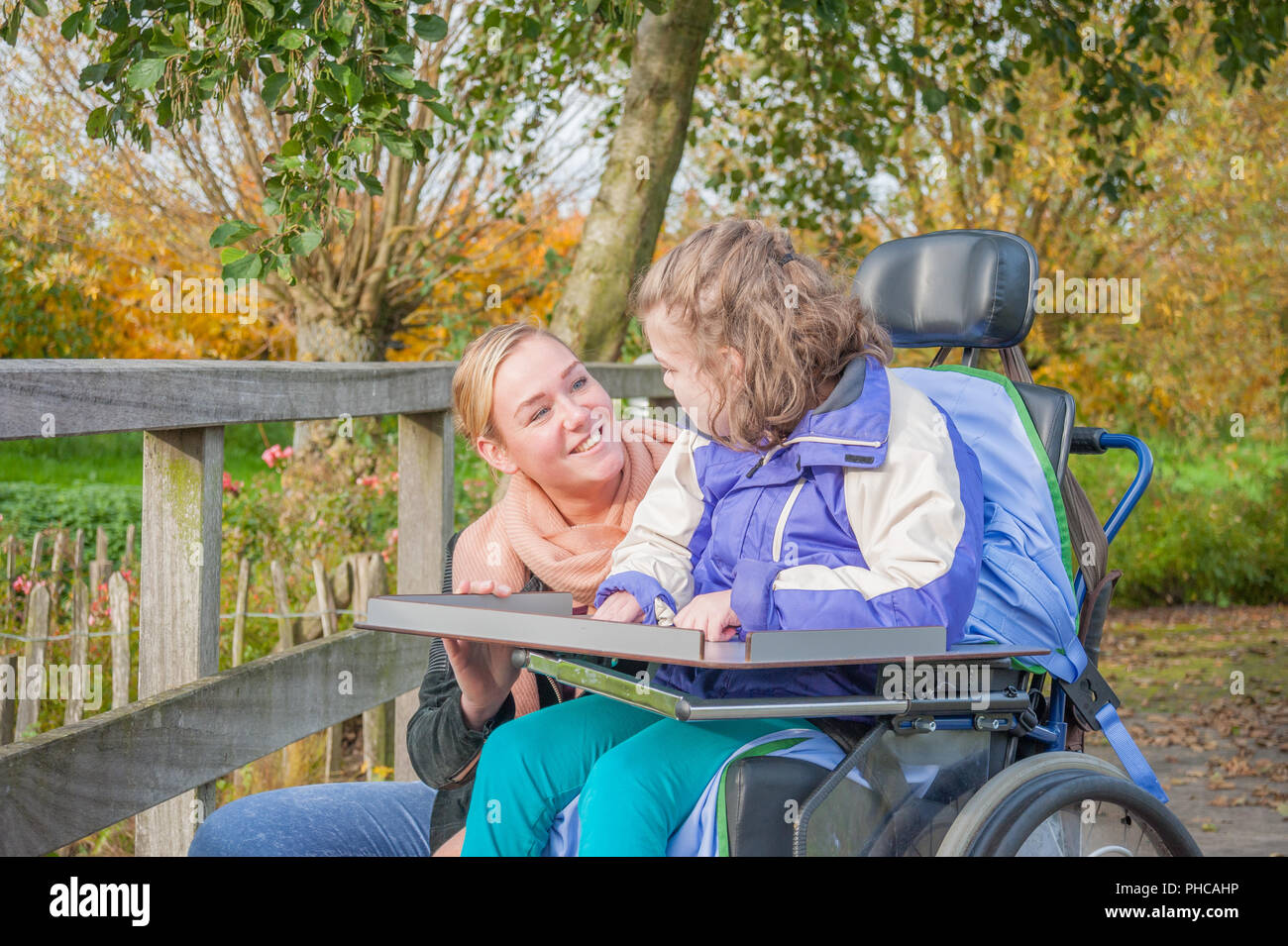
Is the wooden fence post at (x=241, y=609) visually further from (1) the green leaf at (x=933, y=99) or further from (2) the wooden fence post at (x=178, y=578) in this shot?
(1) the green leaf at (x=933, y=99)

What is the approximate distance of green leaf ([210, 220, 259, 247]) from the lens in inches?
96.0

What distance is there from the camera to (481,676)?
185cm

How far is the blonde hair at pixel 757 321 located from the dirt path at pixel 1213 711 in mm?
2671

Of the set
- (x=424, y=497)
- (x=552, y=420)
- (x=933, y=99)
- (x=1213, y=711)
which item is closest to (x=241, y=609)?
(x=424, y=497)

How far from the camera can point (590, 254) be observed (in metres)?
4.60

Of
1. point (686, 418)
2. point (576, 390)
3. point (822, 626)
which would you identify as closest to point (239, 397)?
point (576, 390)

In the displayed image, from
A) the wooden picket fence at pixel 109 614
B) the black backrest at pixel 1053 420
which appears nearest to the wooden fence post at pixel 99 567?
the wooden picket fence at pixel 109 614

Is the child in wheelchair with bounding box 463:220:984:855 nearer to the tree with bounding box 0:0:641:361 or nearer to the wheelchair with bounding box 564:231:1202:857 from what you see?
the wheelchair with bounding box 564:231:1202:857

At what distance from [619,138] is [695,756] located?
3.37 m

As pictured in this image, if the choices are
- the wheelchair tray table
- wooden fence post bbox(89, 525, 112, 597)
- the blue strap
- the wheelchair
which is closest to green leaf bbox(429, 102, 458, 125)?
the wheelchair

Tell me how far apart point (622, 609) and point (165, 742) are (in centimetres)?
83

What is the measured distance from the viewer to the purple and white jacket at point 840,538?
162 cm

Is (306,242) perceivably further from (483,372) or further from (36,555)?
(36,555)
